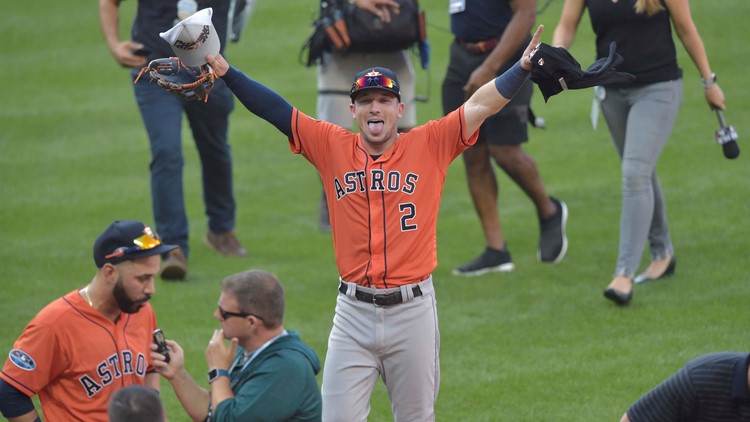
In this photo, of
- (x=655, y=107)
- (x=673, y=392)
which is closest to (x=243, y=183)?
(x=655, y=107)

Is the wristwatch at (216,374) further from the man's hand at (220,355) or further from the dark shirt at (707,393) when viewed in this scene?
the dark shirt at (707,393)

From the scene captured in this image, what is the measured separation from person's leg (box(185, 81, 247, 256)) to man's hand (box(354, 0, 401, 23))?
128cm

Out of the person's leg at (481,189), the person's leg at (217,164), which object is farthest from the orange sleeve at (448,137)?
the person's leg at (217,164)

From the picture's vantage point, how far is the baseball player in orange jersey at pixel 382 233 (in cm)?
572

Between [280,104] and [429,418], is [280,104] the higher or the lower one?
the higher one

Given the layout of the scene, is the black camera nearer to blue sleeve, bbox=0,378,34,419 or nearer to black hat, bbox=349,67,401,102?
blue sleeve, bbox=0,378,34,419

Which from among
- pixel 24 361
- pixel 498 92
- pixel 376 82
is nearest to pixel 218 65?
pixel 376 82

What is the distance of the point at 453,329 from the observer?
8.31 metres

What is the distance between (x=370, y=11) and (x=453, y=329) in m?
2.66

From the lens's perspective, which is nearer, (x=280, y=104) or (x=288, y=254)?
(x=280, y=104)

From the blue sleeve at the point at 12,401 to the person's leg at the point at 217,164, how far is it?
14.5 feet

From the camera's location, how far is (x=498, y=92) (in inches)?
220

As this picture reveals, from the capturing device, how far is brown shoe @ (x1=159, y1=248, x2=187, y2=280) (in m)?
9.31

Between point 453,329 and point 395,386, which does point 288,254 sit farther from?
point 395,386
